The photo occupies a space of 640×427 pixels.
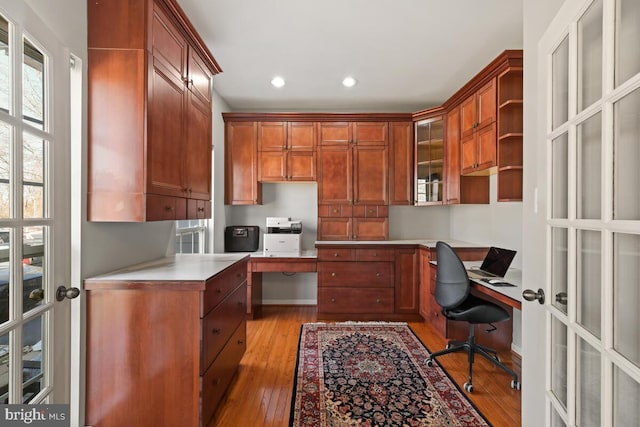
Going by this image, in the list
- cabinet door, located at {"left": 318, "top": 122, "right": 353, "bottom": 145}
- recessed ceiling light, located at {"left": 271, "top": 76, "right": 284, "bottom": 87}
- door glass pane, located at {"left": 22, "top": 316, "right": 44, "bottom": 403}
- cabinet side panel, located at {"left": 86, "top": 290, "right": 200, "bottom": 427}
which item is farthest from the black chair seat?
recessed ceiling light, located at {"left": 271, "top": 76, "right": 284, "bottom": 87}

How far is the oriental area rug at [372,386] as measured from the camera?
1943 mm

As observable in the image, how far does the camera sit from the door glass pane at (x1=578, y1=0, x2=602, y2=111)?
887mm

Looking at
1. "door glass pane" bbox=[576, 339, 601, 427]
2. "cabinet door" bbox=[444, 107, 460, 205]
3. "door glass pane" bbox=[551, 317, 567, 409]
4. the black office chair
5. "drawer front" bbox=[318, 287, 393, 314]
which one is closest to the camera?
"door glass pane" bbox=[576, 339, 601, 427]

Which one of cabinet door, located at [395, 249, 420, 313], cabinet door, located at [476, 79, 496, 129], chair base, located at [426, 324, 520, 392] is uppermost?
cabinet door, located at [476, 79, 496, 129]

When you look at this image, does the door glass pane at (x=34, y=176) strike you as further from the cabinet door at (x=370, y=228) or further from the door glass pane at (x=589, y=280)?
the cabinet door at (x=370, y=228)

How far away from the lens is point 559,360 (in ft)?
3.65

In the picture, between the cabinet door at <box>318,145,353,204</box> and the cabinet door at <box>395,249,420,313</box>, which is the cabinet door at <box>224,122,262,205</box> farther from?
the cabinet door at <box>395,249,420,313</box>

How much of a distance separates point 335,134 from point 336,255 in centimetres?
149

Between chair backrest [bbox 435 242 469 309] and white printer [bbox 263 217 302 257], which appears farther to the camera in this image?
white printer [bbox 263 217 302 257]

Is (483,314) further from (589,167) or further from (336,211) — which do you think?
(336,211)

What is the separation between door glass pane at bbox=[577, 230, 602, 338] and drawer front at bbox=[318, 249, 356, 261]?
108 inches

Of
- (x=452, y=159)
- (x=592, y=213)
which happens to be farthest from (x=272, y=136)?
(x=592, y=213)

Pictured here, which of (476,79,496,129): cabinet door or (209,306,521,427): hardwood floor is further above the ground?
(476,79,496,129): cabinet door

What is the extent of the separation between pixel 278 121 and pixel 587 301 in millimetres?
3579
